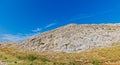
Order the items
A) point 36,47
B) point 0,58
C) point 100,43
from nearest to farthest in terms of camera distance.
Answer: point 0,58 → point 100,43 → point 36,47

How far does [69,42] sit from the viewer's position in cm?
12469

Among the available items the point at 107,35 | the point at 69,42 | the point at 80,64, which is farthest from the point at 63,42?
the point at 80,64

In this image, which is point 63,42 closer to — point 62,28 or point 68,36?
point 68,36

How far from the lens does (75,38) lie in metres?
127

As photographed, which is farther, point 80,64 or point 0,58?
point 80,64

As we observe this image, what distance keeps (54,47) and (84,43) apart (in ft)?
43.7

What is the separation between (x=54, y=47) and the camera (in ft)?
404

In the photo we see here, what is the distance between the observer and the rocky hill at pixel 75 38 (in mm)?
120300

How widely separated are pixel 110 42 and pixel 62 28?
31.7 m

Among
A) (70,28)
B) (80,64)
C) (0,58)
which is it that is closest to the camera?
(0,58)

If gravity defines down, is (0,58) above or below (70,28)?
below

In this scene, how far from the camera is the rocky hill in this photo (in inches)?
4736

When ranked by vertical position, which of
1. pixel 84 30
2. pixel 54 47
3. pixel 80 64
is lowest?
pixel 80 64

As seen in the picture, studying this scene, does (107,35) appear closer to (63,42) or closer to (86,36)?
(86,36)
